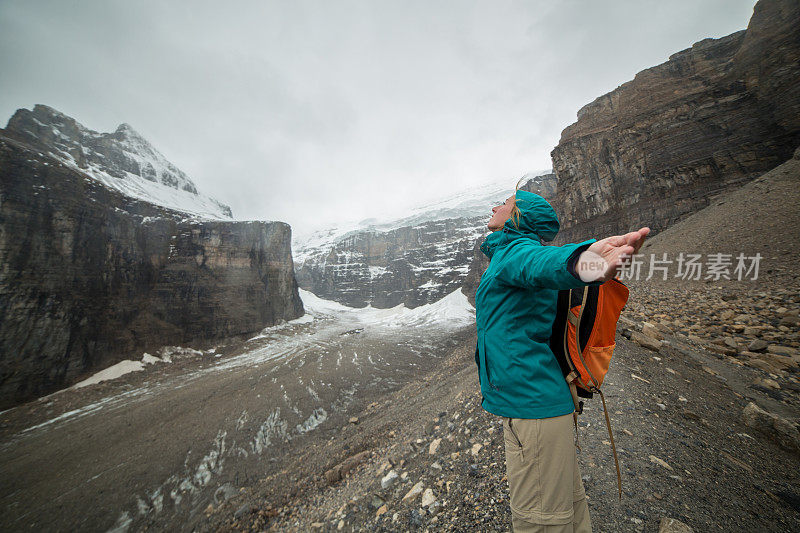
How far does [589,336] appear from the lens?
4.03 feet

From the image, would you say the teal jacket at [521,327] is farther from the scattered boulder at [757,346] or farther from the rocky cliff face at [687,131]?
the rocky cliff face at [687,131]

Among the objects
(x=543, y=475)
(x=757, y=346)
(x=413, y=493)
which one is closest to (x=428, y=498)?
(x=413, y=493)

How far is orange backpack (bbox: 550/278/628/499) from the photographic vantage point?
A: 122 cm

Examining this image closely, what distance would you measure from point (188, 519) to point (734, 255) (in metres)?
19.2

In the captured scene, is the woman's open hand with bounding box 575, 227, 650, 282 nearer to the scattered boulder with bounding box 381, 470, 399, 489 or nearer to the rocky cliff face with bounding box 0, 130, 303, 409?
the scattered boulder with bounding box 381, 470, 399, 489

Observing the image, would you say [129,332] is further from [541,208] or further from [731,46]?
[731,46]

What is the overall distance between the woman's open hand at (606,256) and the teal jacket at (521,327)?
15 centimetres

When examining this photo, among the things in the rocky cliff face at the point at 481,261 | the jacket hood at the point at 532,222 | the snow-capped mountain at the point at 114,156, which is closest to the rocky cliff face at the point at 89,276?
the snow-capped mountain at the point at 114,156

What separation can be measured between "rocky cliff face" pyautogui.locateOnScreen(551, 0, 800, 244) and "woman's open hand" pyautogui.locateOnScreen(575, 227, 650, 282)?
86.4 ft

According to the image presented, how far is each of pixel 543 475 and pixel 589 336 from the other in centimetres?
67

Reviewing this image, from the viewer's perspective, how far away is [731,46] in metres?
19.9

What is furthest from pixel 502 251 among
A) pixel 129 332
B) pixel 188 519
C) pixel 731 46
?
pixel 731 46

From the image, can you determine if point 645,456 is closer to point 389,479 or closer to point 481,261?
point 389,479

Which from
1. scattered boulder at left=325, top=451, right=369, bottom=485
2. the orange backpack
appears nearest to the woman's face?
the orange backpack
